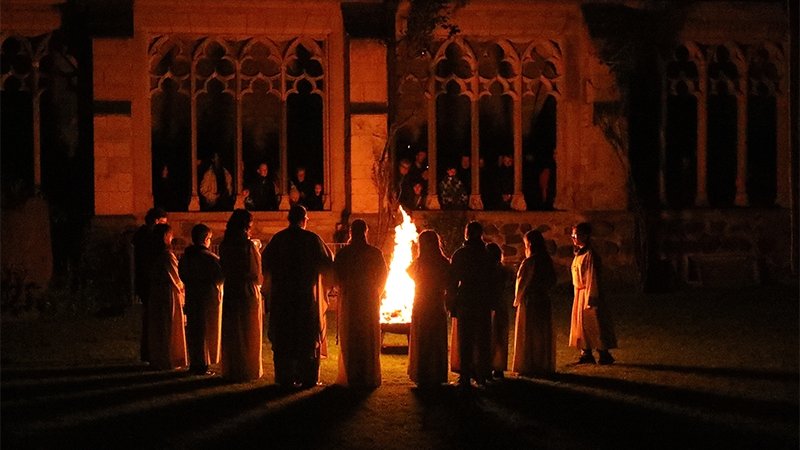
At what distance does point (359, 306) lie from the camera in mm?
8945

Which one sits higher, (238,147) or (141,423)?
(238,147)

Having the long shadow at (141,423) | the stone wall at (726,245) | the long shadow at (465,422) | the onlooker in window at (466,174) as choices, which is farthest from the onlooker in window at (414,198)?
the long shadow at (141,423)

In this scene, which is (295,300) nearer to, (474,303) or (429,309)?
(429,309)

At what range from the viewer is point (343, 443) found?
6.69 m

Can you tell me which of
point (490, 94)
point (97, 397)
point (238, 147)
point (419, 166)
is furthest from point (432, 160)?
point (97, 397)

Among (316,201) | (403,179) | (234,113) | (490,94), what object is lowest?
(316,201)

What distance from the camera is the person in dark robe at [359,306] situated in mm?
8867

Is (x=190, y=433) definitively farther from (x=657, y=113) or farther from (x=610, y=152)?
(x=657, y=113)

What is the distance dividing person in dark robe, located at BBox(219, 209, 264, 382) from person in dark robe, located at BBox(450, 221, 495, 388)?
1.79m

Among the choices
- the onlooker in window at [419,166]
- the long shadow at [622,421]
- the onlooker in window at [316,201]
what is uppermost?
the onlooker in window at [419,166]

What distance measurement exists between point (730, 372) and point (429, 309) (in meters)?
Result: 2.81

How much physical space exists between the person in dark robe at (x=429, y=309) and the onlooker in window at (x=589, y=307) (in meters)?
1.57

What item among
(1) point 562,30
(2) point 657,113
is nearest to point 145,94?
(1) point 562,30

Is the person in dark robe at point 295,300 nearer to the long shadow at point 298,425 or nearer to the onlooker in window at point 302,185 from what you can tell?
the long shadow at point 298,425
